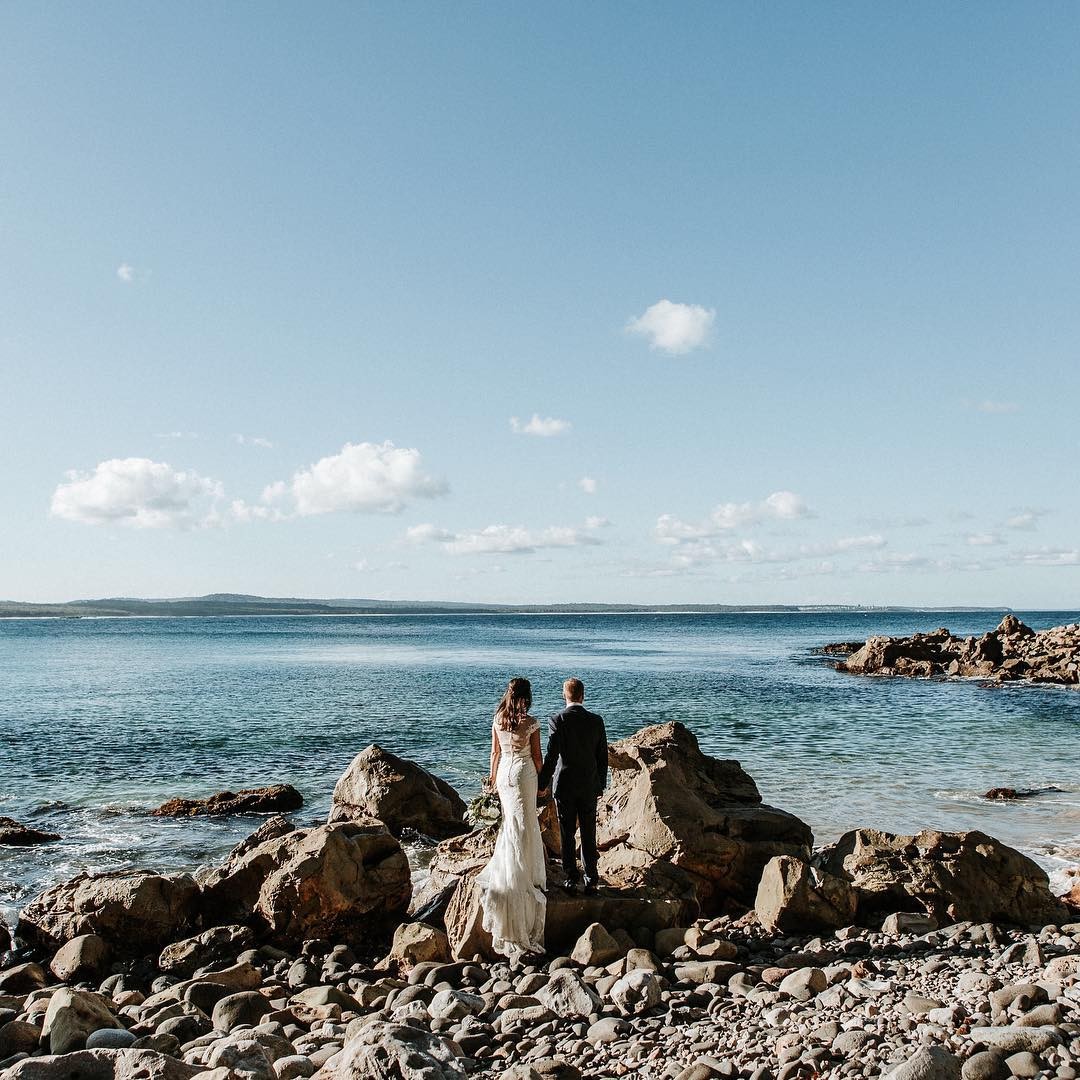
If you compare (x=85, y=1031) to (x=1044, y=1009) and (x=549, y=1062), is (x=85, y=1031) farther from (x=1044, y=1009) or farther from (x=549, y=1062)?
(x=1044, y=1009)

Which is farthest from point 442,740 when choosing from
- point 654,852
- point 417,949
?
point 417,949

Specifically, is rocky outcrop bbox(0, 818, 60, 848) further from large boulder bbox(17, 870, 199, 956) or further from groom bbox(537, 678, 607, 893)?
groom bbox(537, 678, 607, 893)

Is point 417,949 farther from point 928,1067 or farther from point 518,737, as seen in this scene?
point 928,1067

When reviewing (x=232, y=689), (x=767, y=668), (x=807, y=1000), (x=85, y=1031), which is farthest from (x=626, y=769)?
(x=767, y=668)

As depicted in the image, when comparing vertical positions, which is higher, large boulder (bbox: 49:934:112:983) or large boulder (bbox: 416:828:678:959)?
large boulder (bbox: 416:828:678:959)

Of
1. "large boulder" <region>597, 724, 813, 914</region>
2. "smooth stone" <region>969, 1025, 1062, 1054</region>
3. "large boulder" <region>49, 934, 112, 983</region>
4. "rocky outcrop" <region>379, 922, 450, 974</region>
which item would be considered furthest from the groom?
"large boulder" <region>49, 934, 112, 983</region>

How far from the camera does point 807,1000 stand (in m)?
7.94

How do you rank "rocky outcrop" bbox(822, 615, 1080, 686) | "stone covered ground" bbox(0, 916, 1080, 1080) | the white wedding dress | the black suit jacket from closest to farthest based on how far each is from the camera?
"stone covered ground" bbox(0, 916, 1080, 1080) < the white wedding dress < the black suit jacket < "rocky outcrop" bbox(822, 615, 1080, 686)

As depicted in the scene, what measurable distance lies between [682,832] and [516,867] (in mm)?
3014

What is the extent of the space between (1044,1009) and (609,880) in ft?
17.2

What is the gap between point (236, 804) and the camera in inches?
733

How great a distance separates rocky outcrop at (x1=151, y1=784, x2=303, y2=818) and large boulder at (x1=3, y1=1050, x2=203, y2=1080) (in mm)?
12109

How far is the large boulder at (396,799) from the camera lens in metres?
16.2

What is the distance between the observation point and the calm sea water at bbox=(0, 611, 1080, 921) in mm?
17156
